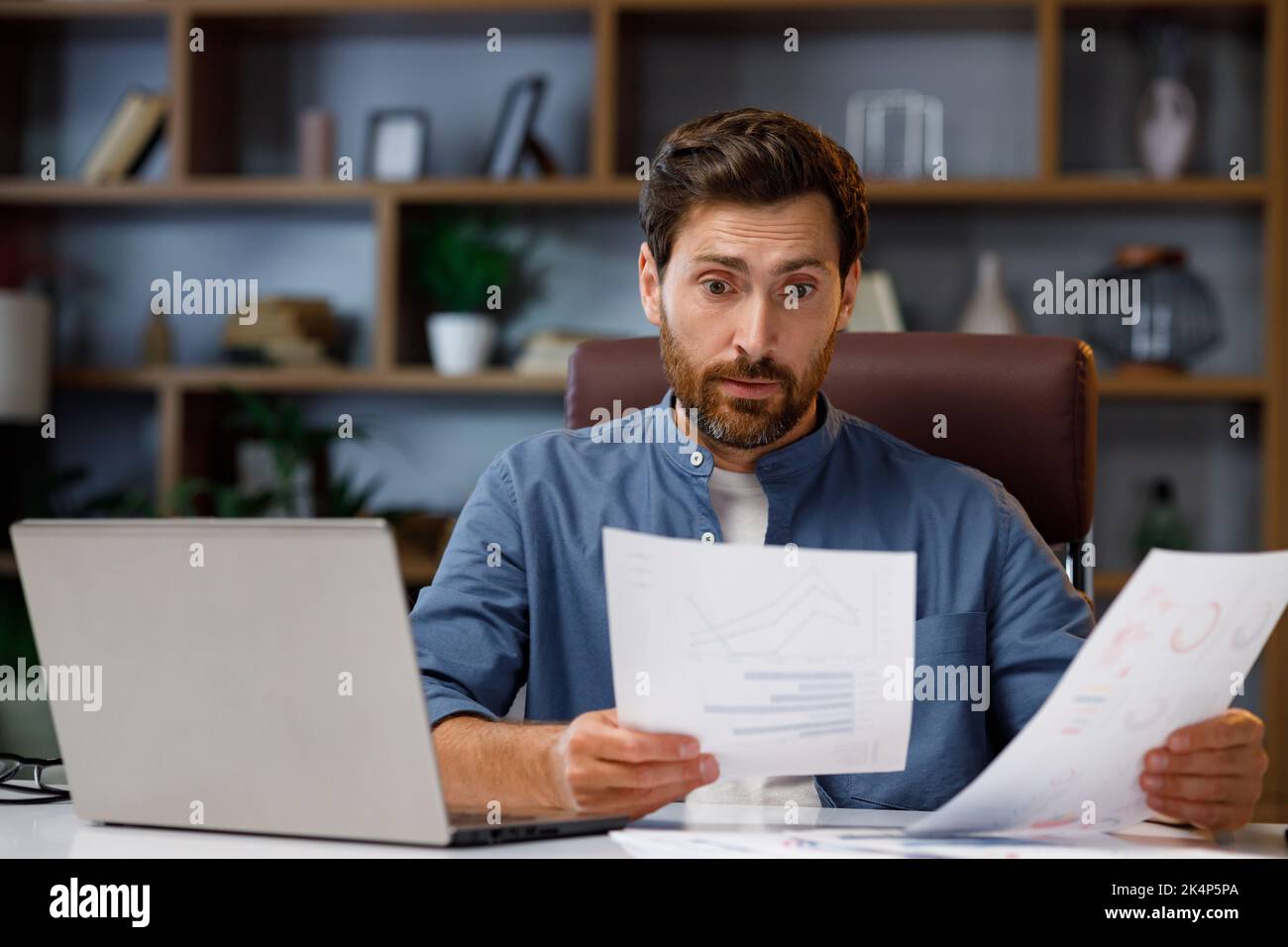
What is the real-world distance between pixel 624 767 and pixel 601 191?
2140 mm

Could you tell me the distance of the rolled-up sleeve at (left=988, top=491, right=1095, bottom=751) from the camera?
1.34 meters

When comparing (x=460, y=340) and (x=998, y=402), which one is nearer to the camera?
(x=998, y=402)

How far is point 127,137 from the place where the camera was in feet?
10.1

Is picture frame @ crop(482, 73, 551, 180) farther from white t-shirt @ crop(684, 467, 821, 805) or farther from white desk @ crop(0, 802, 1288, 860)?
white desk @ crop(0, 802, 1288, 860)

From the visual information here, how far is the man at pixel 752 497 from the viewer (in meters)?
1.36

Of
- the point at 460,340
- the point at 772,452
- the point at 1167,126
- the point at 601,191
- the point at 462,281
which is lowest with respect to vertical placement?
the point at 772,452

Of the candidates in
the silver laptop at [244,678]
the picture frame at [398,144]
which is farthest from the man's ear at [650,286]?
the picture frame at [398,144]

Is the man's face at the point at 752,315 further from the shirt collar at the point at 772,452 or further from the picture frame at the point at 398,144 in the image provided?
the picture frame at the point at 398,144

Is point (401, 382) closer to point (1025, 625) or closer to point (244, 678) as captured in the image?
point (1025, 625)

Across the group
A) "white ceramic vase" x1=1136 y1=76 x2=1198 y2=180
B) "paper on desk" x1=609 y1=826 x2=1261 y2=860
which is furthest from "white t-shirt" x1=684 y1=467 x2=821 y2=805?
"white ceramic vase" x1=1136 y1=76 x2=1198 y2=180

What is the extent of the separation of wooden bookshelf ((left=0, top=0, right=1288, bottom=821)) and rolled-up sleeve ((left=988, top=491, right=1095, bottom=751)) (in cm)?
146

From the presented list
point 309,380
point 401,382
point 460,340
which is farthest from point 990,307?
point 309,380
